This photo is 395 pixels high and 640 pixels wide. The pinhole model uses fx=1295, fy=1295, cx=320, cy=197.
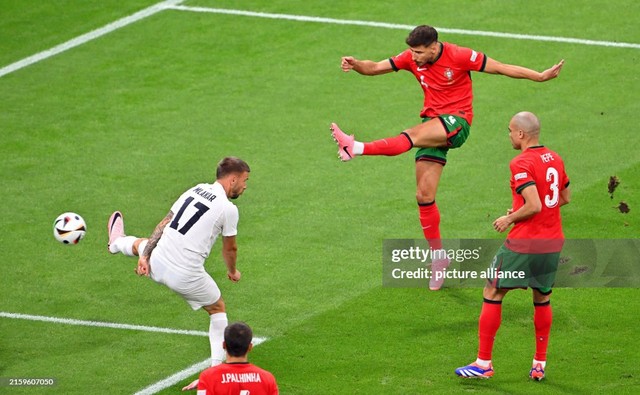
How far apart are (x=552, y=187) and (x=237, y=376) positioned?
12.8ft

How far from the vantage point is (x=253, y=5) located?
24047mm

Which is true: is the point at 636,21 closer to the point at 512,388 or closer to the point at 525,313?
the point at 525,313

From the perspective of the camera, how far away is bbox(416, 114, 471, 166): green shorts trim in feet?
47.8

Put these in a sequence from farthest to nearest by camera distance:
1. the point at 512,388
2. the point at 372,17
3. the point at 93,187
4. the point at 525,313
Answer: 1. the point at 372,17
2. the point at 93,187
3. the point at 525,313
4. the point at 512,388

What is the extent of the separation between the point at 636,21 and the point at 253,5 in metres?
6.93

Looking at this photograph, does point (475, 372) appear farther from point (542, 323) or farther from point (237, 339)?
point (237, 339)

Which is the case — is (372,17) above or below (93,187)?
above

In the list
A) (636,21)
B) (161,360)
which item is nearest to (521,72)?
(161,360)

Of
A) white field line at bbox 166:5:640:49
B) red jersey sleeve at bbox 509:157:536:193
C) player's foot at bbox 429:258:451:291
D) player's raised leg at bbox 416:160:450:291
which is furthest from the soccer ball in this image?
white field line at bbox 166:5:640:49

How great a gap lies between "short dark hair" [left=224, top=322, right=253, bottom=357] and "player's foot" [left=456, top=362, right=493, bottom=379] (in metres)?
3.40

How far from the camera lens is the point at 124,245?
13398 millimetres

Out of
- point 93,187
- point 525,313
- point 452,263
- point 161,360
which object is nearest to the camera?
point 161,360

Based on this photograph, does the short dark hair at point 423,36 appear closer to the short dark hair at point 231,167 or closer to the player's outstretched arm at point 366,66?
the player's outstretched arm at point 366,66

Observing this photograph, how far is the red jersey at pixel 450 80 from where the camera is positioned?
47.9ft
